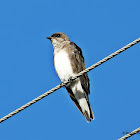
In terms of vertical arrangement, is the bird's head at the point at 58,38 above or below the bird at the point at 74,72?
above

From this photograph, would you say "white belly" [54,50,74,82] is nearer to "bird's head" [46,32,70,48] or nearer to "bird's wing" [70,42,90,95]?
"bird's wing" [70,42,90,95]

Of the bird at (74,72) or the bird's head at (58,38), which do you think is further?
the bird's head at (58,38)

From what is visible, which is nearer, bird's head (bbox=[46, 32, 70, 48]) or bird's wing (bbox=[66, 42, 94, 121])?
bird's wing (bbox=[66, 42, 94, 121])

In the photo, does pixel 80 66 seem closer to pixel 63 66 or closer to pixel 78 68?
pixel 78 68

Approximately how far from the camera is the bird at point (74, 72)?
785 centimetres

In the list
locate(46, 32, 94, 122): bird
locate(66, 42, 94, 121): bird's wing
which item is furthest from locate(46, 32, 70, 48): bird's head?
locate(66, 42, 94, 121): bird's wing

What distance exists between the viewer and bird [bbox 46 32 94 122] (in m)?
7.85

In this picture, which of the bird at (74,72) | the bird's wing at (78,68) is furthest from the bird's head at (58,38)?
the bird's wing at (78,68)

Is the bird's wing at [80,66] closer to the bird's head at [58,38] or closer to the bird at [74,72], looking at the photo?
the bird at [74,72]

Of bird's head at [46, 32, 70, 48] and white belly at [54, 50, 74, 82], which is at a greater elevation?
bird's head at [46, 32, 70, 48]

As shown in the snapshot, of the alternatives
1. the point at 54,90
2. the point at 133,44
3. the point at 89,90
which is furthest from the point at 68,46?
the point at 133,44

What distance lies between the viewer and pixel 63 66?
7.85 metres

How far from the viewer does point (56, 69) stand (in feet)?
26.5

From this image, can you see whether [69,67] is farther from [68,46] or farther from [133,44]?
[133,44]
